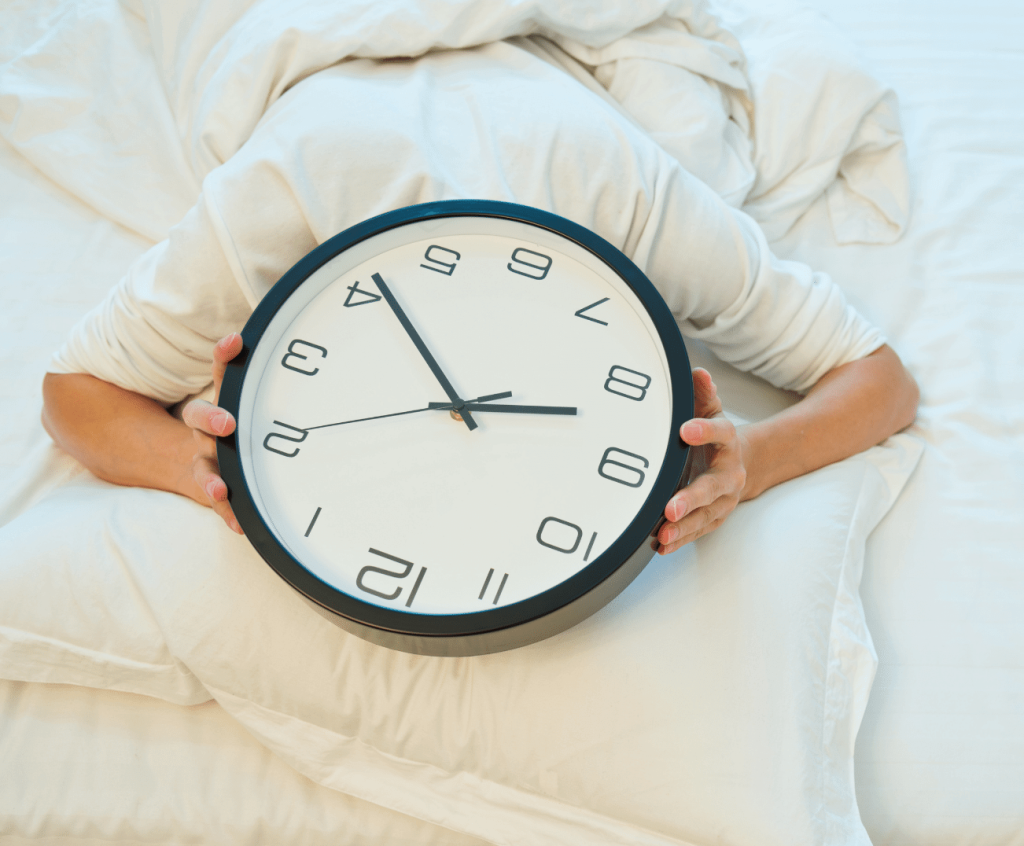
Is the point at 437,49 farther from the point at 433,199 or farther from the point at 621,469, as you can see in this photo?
the point at 621,469

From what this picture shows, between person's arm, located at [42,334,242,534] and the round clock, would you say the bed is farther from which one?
the round clock

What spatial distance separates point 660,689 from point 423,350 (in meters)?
0.37

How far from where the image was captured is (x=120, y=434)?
0.88m

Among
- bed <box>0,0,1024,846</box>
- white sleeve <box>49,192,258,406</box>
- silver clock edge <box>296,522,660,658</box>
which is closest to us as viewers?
silver clock edge <box>296,522,660,658</box>

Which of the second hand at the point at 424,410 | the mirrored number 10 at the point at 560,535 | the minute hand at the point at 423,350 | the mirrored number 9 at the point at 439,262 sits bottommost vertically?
the mirrored number 10 at the point at 560,535

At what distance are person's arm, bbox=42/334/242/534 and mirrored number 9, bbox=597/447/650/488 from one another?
44 centimetres

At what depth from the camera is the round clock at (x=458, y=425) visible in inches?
24.4

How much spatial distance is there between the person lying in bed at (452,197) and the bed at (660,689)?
6 cm

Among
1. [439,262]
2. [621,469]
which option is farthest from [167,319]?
[621,469]

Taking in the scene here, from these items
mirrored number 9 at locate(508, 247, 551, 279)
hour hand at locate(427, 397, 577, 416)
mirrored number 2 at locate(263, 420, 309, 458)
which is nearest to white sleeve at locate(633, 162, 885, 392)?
mirrored number 9 at locate(508, 247, 551, 279)

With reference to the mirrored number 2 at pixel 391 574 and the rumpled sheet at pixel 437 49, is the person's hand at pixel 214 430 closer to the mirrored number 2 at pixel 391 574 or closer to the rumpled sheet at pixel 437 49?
the mirrored number 2 at pixel 391 574

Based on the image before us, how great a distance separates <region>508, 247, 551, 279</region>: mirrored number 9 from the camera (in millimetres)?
740

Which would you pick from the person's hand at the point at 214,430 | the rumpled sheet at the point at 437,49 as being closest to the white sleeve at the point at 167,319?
the person's hand at the point at 214,430

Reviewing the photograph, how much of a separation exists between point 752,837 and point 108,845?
667 mm
